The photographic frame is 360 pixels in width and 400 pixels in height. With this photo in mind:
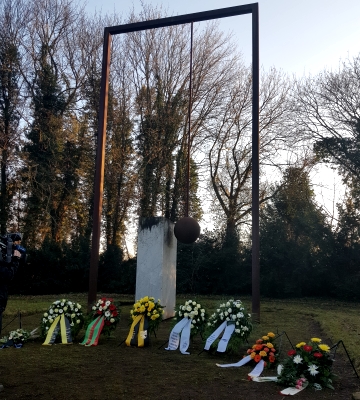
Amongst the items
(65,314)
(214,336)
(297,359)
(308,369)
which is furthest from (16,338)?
(308,369)

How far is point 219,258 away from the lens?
795 inches

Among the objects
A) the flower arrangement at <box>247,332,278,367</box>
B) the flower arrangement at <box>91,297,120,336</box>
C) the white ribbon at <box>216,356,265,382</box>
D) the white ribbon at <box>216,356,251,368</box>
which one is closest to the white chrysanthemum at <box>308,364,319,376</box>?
the white ribbon at <box>216,356,265,382</box>

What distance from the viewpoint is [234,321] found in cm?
652

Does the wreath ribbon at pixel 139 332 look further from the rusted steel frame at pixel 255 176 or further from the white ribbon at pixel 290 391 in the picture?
the white ribbon at pixel 290 391

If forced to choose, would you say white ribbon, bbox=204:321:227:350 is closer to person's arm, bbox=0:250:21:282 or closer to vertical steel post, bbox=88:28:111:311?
person's arm, bbox=0:250:21:282

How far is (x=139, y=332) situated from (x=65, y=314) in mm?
1329

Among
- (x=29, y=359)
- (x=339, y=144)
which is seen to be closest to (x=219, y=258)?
(x=339, y=144)

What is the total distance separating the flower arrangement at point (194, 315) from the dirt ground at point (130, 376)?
305mm

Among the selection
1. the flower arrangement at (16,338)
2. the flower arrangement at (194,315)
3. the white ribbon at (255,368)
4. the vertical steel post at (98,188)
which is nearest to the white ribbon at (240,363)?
the white ribbon at (255,368)

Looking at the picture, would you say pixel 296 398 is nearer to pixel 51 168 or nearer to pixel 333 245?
pixel 333 245

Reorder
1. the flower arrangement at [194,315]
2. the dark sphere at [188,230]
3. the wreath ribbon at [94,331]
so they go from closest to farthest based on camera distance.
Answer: the flower arrangement at [194,315]
the wreath ribbon at [94,331]
the dark sphere at [188,230]

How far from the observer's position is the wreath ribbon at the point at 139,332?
704cm

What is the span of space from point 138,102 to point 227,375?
69.7ft

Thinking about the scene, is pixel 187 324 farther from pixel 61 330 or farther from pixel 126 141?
pixel 126 141
